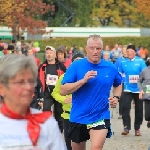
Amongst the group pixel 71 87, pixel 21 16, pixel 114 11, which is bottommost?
pixel 71 87

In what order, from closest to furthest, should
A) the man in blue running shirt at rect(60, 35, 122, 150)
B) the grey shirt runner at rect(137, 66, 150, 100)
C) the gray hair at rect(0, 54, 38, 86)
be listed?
the gray hair at rect(0, 54, 38, 86) → the man in blue running shirt at rect(60, 35, 122, 150) → the grey shirt runner at rect(137, 66, 150, 100)

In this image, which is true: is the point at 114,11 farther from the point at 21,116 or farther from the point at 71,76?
the point at 21,116

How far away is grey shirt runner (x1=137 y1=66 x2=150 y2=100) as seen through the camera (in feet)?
39.0

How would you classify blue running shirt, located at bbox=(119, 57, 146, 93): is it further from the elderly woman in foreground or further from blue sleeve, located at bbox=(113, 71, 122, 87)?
the elderly woman in foreground

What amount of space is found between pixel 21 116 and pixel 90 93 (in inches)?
150

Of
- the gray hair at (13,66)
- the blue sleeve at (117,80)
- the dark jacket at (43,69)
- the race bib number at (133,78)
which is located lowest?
the race bib number at (133,78)

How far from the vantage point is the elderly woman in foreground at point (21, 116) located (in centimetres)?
374

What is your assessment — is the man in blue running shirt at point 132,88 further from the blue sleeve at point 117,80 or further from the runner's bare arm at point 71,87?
the runner's bare arm at point 71,87

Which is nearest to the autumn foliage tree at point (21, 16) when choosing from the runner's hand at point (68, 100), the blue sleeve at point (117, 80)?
the runner's hand at point (68, 100)

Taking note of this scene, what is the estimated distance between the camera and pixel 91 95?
7590 mm

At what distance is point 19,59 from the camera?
3.76 m

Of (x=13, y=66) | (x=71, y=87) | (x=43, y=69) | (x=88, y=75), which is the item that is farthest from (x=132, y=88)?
(x=13, y=66)

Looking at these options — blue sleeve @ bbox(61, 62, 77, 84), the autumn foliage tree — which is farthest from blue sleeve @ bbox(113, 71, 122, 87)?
the autumn foliage tree

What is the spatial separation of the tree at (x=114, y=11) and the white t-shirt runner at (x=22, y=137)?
230ft
